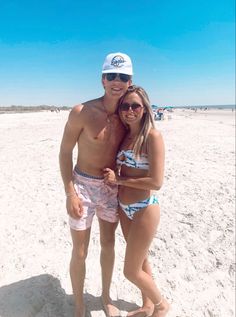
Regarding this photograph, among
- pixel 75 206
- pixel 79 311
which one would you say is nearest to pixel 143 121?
pixel 75 206

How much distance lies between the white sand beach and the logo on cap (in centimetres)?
267

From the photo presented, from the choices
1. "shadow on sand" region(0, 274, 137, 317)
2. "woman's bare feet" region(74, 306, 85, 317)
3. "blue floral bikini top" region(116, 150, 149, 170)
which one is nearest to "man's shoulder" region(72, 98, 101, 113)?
"blue floral bikini top" region(116, 150, 149, 170)

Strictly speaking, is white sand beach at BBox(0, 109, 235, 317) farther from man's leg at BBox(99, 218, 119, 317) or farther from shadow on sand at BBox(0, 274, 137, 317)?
man's leg at BBox(99, 218, 119, 317)

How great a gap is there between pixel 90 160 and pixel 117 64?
0.92 m

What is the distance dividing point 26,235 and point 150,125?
298 centimetres

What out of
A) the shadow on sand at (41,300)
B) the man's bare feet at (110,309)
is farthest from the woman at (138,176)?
the shadow on sand at (41,300)

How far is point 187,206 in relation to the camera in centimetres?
575

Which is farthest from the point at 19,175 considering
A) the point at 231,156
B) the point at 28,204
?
the point at 231,156

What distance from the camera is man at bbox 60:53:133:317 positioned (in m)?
2.67

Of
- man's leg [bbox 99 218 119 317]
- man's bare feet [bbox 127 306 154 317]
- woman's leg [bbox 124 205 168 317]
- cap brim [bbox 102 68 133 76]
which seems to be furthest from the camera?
man's bare feet [bbox 127 306 154 317]

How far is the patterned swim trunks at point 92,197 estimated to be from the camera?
2.78 metres

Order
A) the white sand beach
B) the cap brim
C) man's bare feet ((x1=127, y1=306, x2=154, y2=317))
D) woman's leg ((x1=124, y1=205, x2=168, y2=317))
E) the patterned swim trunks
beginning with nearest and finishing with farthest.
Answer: the cap brim
woman's leg ((x1=124, y1=205, x2=168, y2=317))
the patterned swim trunks
man's bare feet ((x1=127, y1=306, x2=154, y2=317))
the white sand beach

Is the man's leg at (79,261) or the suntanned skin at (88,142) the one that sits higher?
the suntanned skin at (88,142)

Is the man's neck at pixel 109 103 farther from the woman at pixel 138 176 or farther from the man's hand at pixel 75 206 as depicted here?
the man's hand at pixel 75 206
